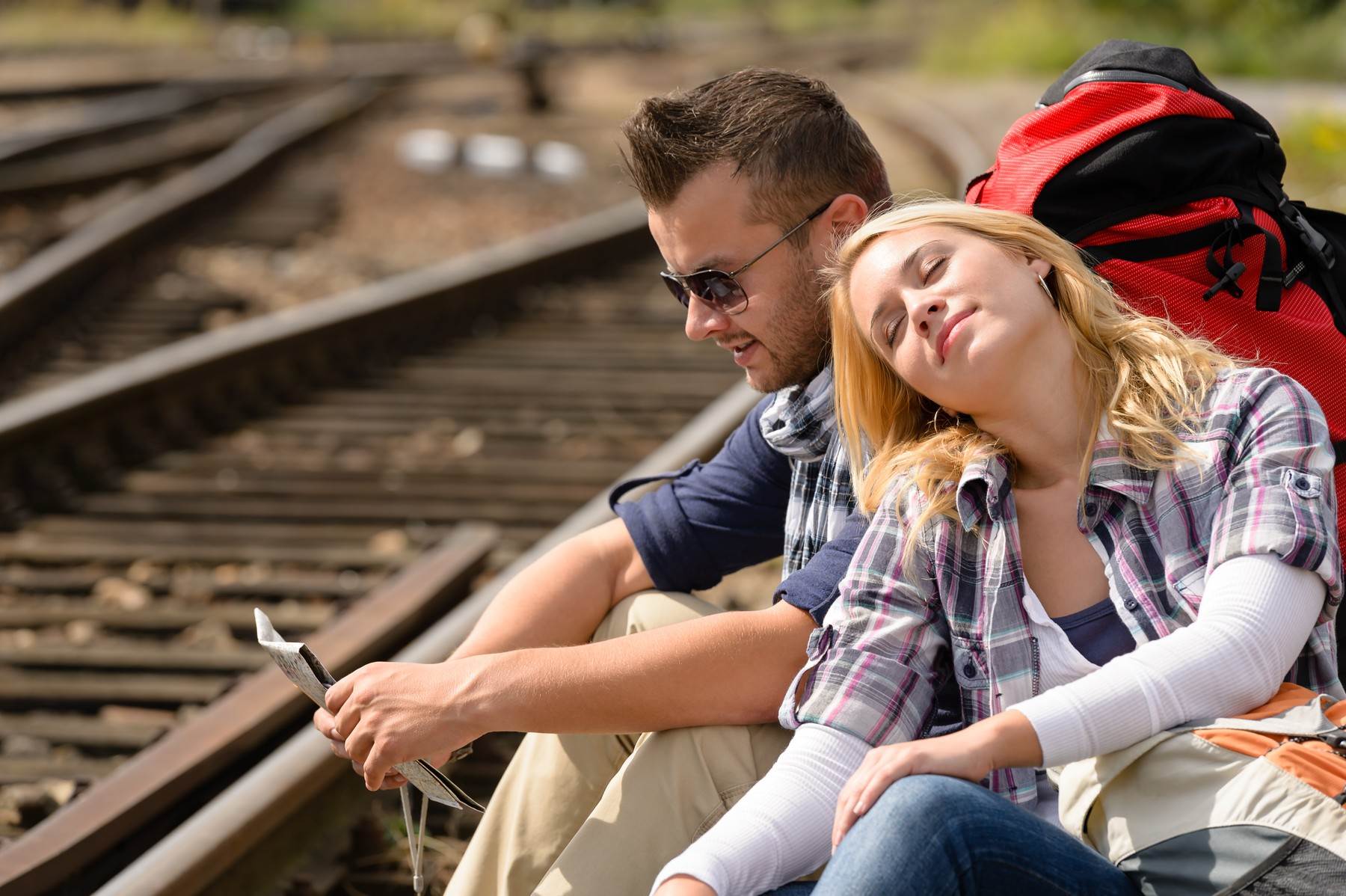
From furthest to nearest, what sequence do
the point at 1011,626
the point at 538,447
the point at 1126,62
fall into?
the point at 538,447 < the point at 1126,62 < the point at 1011,626

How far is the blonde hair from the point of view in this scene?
2.07 m

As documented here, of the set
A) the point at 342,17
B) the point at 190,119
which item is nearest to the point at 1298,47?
the point at 190,119

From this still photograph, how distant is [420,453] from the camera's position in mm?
6328

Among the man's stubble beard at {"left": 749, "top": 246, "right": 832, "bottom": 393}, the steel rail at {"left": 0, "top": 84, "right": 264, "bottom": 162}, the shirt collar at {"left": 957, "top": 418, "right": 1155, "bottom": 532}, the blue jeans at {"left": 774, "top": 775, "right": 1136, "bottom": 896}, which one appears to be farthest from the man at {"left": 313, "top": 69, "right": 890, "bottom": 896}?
the steel rail at {"left": 0, "top": 84, "right": 264, "bottom": 162}

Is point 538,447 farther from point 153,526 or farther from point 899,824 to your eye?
point 899,824

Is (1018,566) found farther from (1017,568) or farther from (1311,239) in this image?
(1311,239)

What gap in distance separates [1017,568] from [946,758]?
14.0 inches

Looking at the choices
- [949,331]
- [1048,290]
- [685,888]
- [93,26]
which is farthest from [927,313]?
[93,26]

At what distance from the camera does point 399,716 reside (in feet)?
7.39

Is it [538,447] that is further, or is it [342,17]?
[342,17]

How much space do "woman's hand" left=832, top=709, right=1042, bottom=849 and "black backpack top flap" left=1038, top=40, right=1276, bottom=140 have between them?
4.02ft

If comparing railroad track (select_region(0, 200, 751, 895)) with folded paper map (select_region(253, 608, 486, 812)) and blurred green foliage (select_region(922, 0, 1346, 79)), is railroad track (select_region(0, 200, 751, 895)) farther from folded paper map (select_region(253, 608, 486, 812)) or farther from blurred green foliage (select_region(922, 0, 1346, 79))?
blurred green foliage (select_region(922, 0, 1346, 79))

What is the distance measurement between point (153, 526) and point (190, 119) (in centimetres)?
1227

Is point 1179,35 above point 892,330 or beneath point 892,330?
beneath
